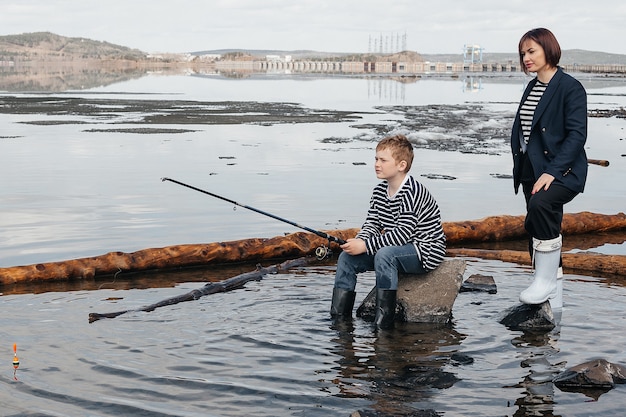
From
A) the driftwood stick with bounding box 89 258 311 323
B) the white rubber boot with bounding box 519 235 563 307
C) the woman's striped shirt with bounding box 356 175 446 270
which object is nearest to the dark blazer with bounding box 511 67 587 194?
the white rubber boot with bounding box 519 235 563 307

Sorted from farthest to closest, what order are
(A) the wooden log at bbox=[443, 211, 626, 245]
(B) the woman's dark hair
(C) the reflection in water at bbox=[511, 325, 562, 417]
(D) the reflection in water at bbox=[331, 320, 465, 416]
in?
1. (A) the wooden log at bbox=[443, 211, 626, 245]
2. (B) the woman's dark hair
3. (D) the reflection in water at bbox=[331, 320, 465, 416]
4. (C) the reflection in water at bbox=[511, 325, 562, 417]

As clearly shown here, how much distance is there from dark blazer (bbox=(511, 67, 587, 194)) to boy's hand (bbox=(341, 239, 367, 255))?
1.59 meters

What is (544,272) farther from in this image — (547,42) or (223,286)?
(223,286)

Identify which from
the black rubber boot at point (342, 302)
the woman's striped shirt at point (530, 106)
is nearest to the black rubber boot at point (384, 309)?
the black rubber boot at point (342, 302)

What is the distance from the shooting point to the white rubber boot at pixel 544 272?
805cm

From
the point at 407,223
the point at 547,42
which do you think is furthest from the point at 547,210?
the point at 547,42

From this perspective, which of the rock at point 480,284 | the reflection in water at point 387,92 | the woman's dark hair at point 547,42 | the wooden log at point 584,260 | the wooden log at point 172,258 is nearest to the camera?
the woman's dark hair at point 547,42

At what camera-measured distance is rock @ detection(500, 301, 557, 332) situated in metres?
8.00

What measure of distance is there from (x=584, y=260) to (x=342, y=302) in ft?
11.7

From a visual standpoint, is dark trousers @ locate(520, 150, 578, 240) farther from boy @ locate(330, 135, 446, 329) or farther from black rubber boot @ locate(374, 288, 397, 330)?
black rubber boot @ locate(374, 288, 397, 330)

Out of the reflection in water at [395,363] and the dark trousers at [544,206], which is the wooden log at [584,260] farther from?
the reflection in water at [395,363]

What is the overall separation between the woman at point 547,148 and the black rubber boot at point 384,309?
112 cm

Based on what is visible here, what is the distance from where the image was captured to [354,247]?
802 centimetres

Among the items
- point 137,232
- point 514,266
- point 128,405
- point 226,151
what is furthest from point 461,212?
point 226,151
